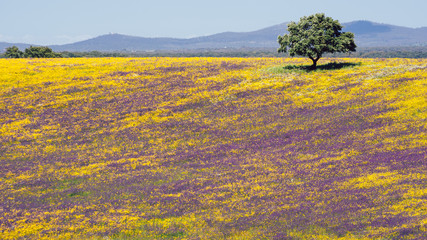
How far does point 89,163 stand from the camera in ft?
127

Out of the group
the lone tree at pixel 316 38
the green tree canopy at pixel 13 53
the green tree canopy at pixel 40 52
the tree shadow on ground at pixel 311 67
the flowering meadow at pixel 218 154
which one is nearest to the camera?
the flowering meadow at pixel 218 154

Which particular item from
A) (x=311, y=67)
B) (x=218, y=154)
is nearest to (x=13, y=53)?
(x=311, y=67)

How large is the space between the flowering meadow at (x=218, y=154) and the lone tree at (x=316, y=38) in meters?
3.85

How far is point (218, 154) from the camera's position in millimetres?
38750

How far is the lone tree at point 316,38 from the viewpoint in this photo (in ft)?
209

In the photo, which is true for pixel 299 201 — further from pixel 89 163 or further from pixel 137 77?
pixel 137 77

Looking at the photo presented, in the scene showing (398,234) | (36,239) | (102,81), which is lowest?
Answer: (36,239)

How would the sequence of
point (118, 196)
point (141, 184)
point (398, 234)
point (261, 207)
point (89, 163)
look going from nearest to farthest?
point (398, 234) → point (261, 207) → point (118, 196) → point (141, 184) → point (89, 163)

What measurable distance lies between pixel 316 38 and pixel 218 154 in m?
32.6

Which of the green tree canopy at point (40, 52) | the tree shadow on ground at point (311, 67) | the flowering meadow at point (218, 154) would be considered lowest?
the flowering meadow at point (218, 154)

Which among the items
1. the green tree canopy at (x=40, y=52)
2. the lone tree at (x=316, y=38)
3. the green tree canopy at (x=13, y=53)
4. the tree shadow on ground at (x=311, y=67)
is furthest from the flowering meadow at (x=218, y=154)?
the green tree canopy at (x=13, y=53)

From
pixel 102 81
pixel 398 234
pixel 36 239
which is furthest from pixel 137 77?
pixel 398 234

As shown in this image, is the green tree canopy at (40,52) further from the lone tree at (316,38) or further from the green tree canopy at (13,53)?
the lone tree at (316,38)

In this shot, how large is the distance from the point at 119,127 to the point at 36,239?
86.9ft
